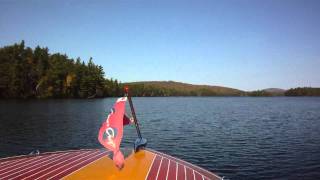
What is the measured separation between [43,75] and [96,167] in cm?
12543

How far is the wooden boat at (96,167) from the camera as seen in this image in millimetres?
9266

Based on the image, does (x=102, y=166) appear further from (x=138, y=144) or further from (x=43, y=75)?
(x=43, y=75)

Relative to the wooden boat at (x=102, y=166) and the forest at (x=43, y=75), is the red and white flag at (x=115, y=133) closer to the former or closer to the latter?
the wooden boat at (x=102, y=166)

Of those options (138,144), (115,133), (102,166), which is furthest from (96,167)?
(138,144)

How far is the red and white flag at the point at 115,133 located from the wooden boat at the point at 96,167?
980mm

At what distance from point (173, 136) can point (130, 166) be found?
26132mm

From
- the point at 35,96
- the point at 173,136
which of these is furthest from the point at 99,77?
the point at 173,136

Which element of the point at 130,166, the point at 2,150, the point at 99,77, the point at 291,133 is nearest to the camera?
the point at 130,166

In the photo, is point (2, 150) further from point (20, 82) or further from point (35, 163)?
point (20, 82)

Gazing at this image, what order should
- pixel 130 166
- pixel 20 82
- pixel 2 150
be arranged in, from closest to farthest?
pixel 130 166 < pixel 2 150 < pixel 20 82

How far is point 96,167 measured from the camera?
32.6 ft

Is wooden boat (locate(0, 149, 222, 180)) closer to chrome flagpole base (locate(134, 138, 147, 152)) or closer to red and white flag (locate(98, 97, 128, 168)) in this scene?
chrome flagpole base (locate(134, 138, 147, 152))

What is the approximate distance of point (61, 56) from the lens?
13912 centimetres

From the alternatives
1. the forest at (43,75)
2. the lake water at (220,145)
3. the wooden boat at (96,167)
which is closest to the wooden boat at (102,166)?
the wooden boat at (96,167)
